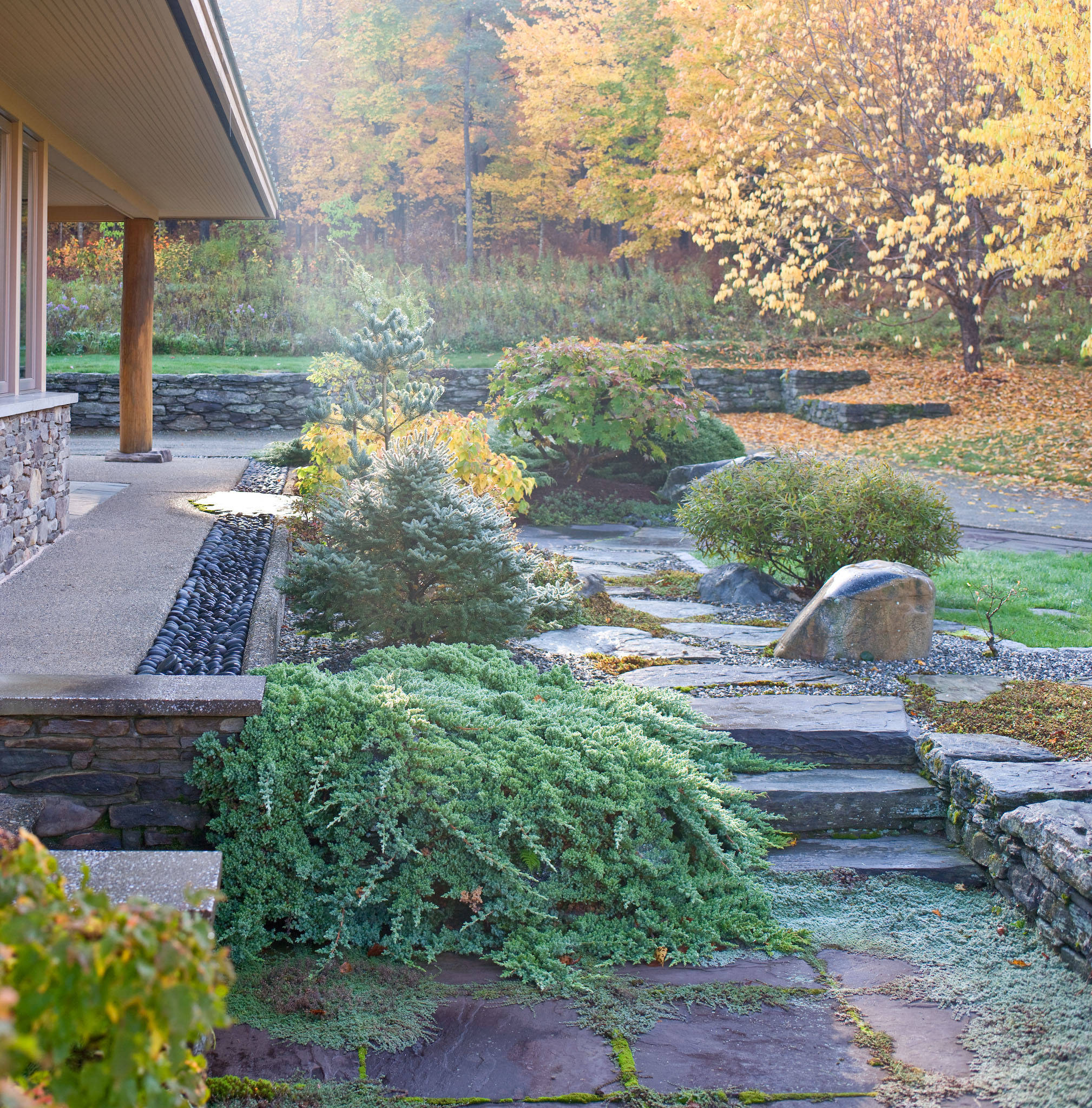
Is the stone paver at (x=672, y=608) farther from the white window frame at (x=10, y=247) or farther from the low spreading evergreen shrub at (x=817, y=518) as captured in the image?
the white window frame at (x=10, y=247)

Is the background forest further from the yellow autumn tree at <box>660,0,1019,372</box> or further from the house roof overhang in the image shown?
the house roof overhang

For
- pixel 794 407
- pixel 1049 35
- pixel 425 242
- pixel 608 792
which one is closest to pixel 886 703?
pixel 608 792

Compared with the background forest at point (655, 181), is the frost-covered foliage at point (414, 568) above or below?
below

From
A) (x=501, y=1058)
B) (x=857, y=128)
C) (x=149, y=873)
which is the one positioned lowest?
(x=501, y=1058)

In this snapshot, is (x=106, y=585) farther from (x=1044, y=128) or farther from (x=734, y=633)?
(x=1044, y=128)

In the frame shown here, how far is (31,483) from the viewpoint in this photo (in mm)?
5473

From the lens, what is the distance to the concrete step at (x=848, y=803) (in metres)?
3.62

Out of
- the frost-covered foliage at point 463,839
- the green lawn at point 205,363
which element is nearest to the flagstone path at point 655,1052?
the frost-covered foliage at point 463,839

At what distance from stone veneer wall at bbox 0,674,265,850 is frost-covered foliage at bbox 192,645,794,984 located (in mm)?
86

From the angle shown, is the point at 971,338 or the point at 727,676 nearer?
the point at 727,676

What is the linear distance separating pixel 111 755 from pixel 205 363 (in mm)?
13774

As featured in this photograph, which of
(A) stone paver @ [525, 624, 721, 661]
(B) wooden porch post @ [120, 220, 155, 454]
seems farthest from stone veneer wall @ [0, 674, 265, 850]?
(B) wooden porch post @ [120, 220, 155, 454]

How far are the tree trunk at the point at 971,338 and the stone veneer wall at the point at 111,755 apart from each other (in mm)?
16564

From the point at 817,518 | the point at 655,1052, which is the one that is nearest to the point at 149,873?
the point at 655,1052
